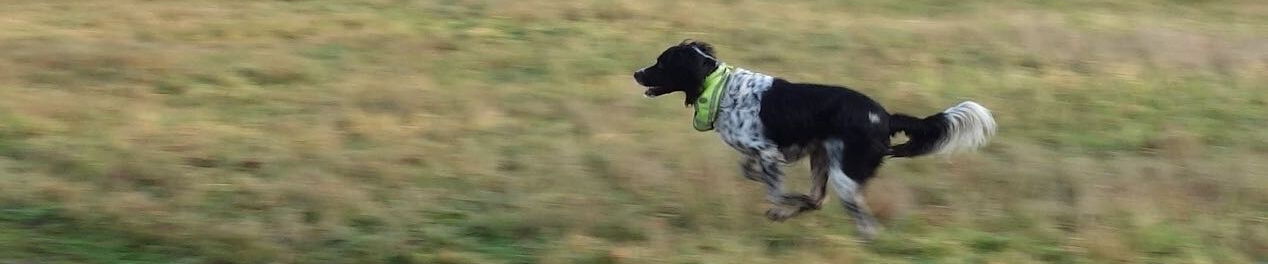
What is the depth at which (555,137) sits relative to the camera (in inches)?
343

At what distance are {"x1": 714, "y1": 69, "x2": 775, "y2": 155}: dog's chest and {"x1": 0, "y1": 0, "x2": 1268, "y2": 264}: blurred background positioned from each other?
360 millimetres

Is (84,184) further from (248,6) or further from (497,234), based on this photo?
(248,6)

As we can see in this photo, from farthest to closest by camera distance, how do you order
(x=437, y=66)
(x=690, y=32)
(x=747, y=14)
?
(x=747, y=14) → (x=690, y=32) → (x=437, y=66)

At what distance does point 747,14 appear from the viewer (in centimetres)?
1482

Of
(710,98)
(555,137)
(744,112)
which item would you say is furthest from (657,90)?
(555,137)

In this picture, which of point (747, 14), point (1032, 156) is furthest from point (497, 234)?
point (747, 14)

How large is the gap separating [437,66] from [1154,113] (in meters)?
5.63

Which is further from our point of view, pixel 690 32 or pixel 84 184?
pixel 690 32

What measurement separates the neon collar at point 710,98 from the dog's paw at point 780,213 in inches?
19.9

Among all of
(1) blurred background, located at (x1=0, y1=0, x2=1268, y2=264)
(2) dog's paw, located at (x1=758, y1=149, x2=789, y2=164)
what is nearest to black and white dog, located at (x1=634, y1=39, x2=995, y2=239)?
(2) dog's paw, located at (x1=758, y1=149, x2=789, y2=164)

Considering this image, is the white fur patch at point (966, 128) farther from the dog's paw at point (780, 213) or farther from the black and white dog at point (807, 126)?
the dog's paw at point (780, 213)

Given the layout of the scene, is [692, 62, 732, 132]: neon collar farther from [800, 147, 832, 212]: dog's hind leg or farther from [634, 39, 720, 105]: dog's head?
[800, 147, 832, 212]: dog's hind leg

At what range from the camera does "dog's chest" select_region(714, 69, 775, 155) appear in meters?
6.48

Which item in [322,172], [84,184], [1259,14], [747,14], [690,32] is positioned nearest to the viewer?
[84,184]
